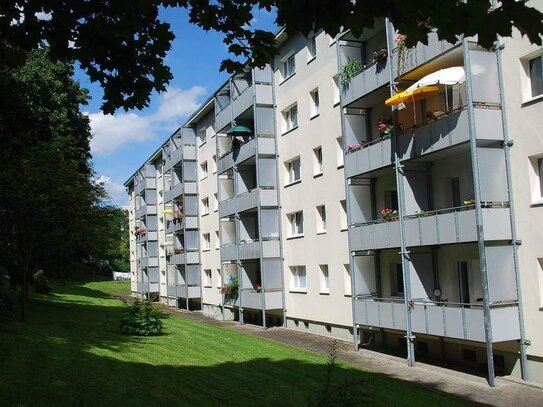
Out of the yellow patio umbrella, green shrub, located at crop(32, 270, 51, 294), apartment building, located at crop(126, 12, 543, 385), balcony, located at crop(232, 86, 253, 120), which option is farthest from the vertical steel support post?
green shrub, located at crop(32, 270, 51, 294)

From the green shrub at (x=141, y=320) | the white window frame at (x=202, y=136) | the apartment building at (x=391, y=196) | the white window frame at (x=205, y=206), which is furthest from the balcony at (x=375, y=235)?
the white window frame at (x=202, y=136)

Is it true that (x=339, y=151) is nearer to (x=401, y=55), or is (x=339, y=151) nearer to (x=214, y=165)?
(x=401, y=55)

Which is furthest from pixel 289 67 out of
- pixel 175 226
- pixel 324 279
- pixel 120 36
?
pixel 120 36

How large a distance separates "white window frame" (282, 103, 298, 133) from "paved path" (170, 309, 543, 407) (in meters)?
10.5

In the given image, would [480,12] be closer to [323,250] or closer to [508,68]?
[508,68]

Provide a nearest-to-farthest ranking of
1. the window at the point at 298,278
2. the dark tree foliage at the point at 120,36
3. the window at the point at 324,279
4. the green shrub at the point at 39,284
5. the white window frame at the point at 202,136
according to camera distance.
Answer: the dark tree foliage at the point at 120,36
the window at the point at 324,279
the window at the point at 298,278
the green shrub at the point at 39,284
the white window frame at the point at 202,136

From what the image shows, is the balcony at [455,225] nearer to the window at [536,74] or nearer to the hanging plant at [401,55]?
the window at [536,74]

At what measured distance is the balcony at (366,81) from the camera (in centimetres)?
1956

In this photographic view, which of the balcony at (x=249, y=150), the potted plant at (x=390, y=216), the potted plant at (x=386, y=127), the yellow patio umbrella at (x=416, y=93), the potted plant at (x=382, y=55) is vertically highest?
the potted plant at (x=382, y=55)

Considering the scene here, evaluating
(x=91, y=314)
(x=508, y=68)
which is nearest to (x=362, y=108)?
(x=508, y=68)

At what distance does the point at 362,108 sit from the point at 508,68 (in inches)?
276

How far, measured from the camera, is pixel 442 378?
1594cm

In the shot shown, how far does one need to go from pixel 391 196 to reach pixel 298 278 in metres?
8.29

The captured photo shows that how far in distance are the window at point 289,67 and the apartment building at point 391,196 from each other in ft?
0.36
